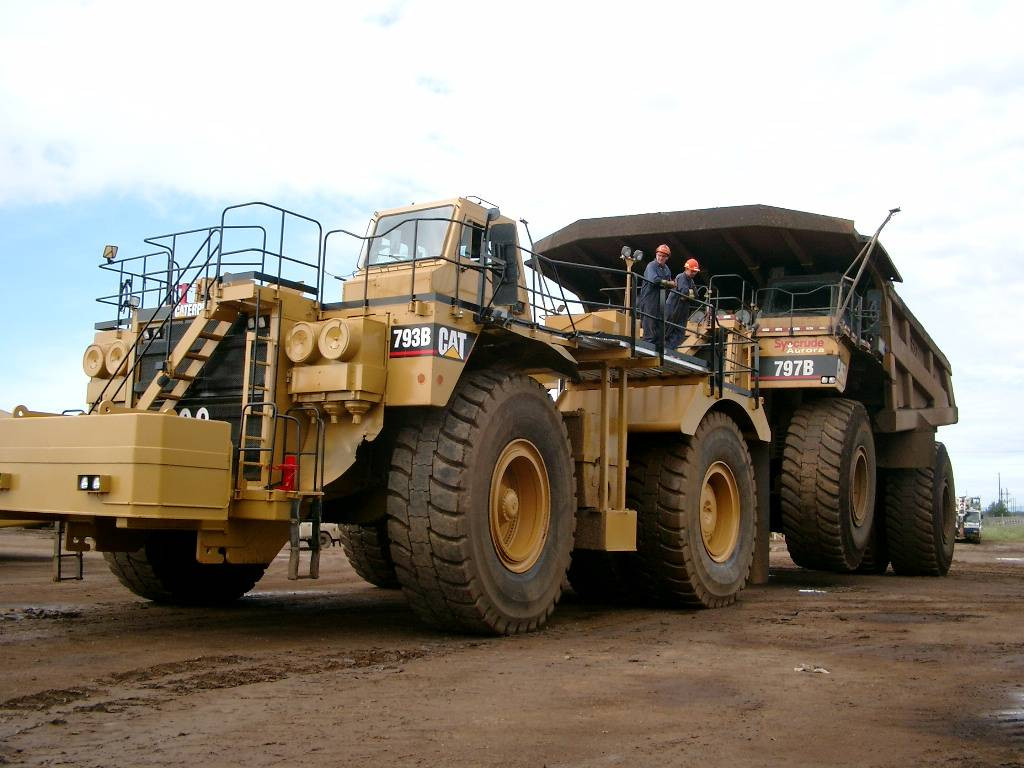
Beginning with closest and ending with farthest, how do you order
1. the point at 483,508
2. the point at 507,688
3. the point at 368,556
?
the point at 507,688 → the point at 483,508 → the point at 368,556

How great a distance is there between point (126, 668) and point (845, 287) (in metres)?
9.86

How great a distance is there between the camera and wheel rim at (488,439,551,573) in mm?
8109

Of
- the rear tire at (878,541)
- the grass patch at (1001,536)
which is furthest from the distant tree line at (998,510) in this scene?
the rear tire at (878,541)

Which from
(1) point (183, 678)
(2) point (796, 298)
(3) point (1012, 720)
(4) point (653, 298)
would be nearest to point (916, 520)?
(2) point (796, 298)

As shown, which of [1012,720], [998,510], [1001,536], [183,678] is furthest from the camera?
[998,510]

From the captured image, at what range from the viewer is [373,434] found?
7.46 meters

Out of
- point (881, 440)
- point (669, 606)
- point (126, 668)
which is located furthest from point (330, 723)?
point (881, 440)

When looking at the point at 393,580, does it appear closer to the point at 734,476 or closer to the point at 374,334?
the point at 734,476

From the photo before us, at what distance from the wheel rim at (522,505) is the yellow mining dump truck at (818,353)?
387 cm

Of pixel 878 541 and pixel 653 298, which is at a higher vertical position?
pixel 653 298

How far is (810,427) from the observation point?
12930 millimetres

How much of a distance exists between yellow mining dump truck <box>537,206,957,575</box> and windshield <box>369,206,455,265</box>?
2.62 m

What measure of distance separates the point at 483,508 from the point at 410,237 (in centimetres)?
284

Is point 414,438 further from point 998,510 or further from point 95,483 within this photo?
point 998,510
